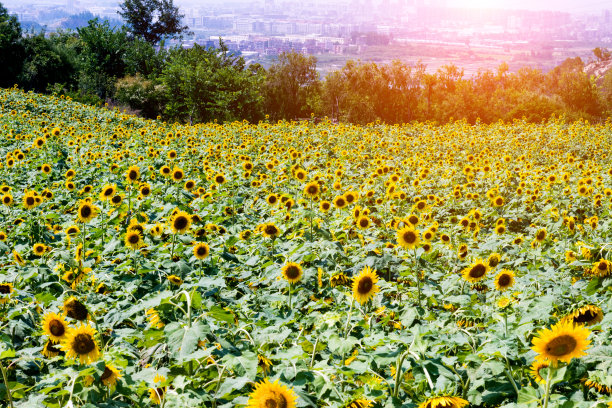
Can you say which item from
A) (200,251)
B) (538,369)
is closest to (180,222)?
(200,251)

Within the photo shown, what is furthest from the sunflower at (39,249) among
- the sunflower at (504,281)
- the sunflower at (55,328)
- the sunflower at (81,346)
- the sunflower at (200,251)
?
the sunflower at (504,281)

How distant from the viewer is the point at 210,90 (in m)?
28.3

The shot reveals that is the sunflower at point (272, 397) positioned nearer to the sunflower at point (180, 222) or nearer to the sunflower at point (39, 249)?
the sunflower at point (180, 222)

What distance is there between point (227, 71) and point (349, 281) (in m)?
27.6

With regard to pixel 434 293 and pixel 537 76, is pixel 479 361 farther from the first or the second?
pixel 537 76

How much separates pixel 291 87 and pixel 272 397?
134 ft

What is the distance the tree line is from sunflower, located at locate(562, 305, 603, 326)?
25.3 m

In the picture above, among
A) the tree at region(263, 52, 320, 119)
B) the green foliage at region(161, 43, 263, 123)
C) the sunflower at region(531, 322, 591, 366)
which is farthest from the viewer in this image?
the tree at region(263, 52, 320, 119)

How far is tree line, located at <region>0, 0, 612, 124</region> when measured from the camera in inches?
1136

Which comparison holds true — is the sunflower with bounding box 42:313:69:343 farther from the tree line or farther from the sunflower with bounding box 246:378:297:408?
the tree line

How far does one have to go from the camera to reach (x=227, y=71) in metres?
28.6

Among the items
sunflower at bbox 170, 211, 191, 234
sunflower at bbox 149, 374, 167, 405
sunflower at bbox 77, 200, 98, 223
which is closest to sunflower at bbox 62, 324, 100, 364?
sunflower at bbox 149, 374, 167, 405

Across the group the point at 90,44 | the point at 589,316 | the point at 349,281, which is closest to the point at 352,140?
the point at 349,281

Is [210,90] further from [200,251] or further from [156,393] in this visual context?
[156,393]
